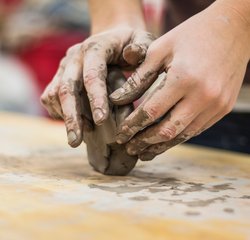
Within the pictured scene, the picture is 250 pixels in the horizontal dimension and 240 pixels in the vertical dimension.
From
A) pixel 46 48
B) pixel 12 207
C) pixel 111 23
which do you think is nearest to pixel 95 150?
pixel 12 207

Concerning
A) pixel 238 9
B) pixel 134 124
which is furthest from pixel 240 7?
pixel 134 124

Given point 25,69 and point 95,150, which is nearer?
point 95,150

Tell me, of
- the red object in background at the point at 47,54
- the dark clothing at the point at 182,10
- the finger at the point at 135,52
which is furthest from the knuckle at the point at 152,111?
the red object in background at the point at 47,54

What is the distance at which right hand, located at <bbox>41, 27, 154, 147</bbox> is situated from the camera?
3.05 ft

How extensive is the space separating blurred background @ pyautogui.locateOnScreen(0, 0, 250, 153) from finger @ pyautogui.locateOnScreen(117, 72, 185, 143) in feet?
5.42

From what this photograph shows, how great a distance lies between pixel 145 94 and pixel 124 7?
1.44 ft

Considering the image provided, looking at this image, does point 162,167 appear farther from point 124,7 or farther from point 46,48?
point 46,48

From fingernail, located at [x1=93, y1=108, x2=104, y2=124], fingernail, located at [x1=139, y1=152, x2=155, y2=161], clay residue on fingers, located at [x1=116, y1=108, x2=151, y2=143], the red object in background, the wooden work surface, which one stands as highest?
the red object in background

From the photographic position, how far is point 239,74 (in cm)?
93

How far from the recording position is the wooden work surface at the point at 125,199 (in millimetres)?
645

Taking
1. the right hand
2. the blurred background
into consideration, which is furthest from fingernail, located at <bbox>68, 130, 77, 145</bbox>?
the blurred background

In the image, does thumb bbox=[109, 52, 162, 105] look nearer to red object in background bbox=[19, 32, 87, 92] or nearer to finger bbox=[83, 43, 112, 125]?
finger bbox=[83, 43, 112, 125]

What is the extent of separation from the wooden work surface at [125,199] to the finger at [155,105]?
0.12 metres

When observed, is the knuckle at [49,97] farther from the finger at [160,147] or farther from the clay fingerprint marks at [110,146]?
the finger at [160,147]
